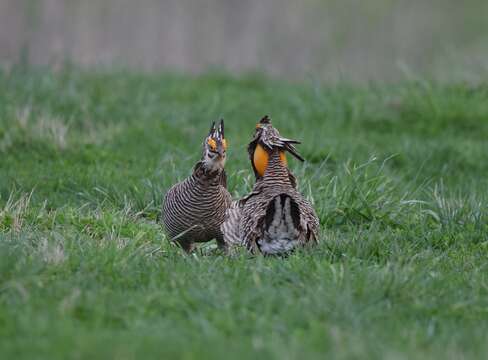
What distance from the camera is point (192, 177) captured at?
598cm

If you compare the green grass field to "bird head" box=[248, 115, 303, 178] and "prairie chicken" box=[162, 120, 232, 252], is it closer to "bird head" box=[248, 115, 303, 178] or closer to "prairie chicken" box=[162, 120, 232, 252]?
"prairie chicken" box=[162, 120, 232, 252]

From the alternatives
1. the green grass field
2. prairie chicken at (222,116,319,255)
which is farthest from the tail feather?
the green grass field

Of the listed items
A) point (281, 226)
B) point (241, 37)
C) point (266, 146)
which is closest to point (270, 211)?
point (281, 226)

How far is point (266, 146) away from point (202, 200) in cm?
53

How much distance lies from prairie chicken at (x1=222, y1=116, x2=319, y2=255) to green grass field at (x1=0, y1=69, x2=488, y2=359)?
6.4 inches

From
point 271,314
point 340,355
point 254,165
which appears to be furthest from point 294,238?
point 340,355

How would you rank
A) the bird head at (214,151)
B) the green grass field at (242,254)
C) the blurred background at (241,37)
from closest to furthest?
the green grass field at (242,254) → the bird head at (214,151) → the blurred background at (241,37)

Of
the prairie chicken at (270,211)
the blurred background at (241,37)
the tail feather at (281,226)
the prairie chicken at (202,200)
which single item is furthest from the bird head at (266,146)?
the blurred background at (241,37)

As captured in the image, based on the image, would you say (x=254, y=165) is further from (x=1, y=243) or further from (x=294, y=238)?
(x=1, y=243)

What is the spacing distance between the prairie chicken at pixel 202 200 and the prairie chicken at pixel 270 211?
11 cm

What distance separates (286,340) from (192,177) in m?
2.17

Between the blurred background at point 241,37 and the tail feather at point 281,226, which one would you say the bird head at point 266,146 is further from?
the blurred background at point 241,37

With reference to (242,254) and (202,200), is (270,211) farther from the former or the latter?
(202,200)

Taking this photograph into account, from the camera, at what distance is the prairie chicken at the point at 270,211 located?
539 centimetres
